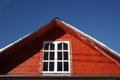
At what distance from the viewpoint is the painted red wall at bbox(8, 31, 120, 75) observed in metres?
12.8

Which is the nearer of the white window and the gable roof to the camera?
the gable roof

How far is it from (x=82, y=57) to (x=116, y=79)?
7.08 ft

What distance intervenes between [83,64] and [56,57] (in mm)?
1494

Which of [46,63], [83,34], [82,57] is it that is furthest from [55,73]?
[83,34]

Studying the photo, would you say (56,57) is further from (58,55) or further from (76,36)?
(76,36)

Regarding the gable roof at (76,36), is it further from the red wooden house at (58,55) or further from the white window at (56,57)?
the white window at (56,57)

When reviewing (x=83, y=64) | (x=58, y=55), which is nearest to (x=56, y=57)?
(x=58, y=55)

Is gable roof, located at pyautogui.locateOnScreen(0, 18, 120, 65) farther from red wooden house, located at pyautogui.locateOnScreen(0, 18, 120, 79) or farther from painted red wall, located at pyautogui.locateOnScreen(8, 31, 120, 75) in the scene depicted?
painted red wall, located at pyautogui.locateOnScreen(8, 31, 120, 75)

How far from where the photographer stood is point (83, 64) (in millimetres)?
12961

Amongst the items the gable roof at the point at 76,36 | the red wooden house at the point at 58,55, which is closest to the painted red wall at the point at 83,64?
the red wooden house at the point at 58,55

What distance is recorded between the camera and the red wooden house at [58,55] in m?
12.8

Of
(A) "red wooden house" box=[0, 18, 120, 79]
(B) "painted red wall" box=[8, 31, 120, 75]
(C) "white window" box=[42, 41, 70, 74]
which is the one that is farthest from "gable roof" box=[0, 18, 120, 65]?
(C) "white window" box=[42, 41, 70, 74]

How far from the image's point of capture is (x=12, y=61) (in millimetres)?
13141

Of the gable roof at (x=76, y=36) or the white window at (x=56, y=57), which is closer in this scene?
the gable roof at (x=76, y=36)
